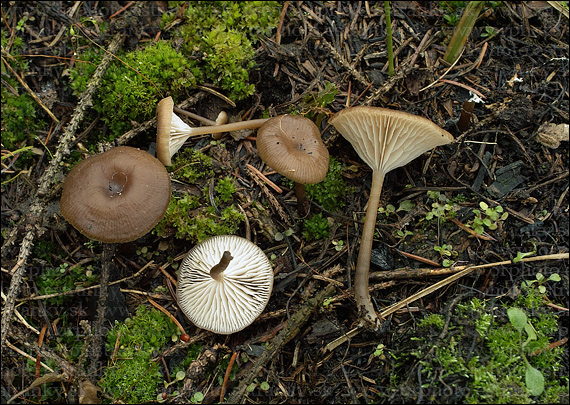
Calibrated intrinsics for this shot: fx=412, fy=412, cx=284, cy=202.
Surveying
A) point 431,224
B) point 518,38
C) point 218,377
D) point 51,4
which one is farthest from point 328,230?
point 51,4

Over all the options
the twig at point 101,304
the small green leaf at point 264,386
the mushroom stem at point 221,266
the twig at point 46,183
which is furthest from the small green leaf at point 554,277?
the twig at point 46,183

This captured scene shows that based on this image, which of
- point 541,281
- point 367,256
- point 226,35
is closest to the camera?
point 541,281

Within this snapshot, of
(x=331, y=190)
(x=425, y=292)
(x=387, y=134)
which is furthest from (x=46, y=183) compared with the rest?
(x=425, y=292)

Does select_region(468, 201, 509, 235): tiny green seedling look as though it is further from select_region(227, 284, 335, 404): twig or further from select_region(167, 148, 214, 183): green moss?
select_region(167, 148, 214, 183): green moss

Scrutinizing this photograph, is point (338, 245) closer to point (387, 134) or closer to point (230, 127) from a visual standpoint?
point (387, 134)

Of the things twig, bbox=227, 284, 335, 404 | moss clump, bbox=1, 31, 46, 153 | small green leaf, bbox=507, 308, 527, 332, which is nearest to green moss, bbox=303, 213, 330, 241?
twig, bbox=227, 284, 335, 404
